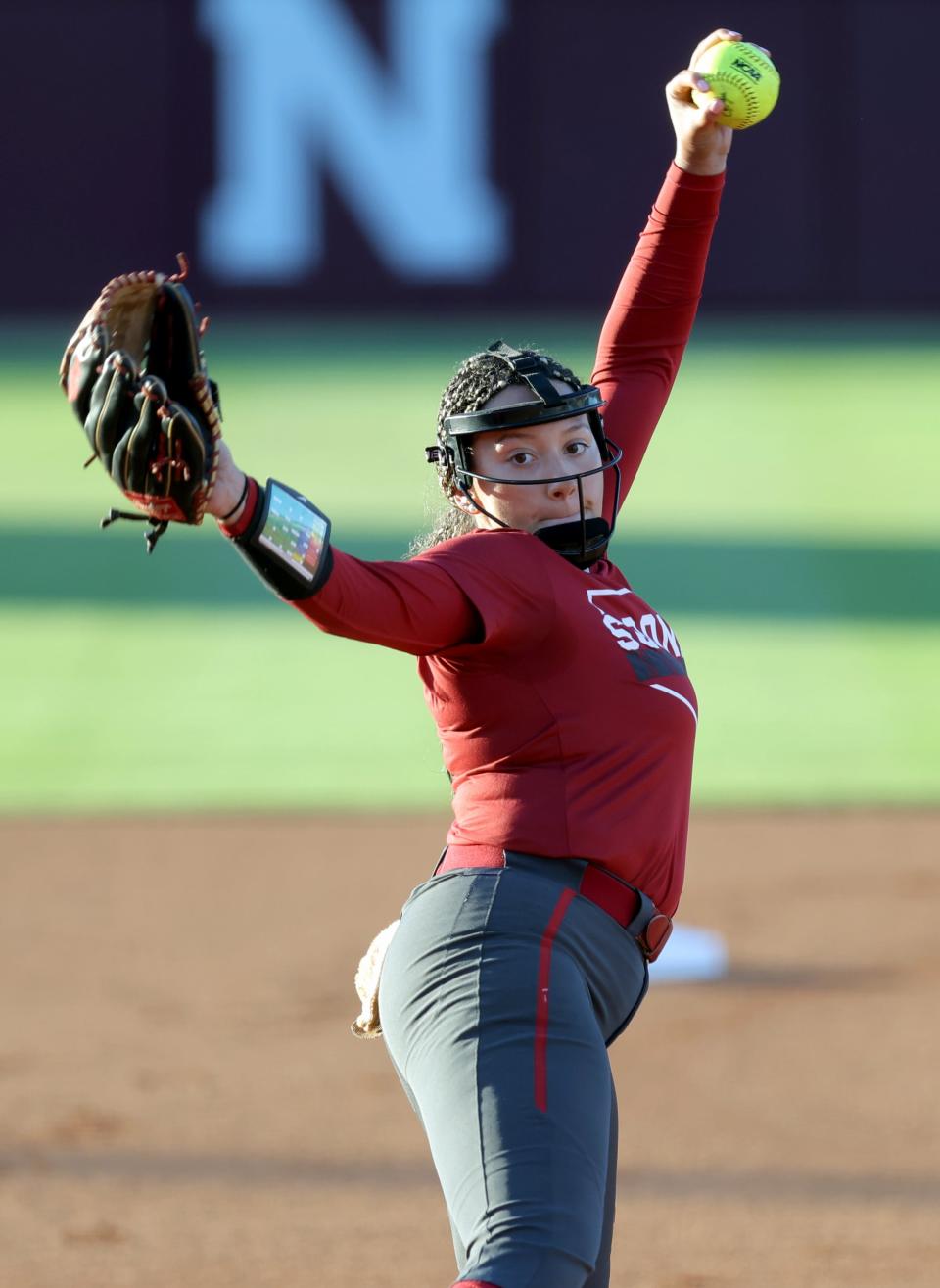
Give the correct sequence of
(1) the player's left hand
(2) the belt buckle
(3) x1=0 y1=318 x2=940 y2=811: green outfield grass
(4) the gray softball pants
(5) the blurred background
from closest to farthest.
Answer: (4) the gray softball pants → (2) the belt buckle → (1) the player's left hand → (3) x1=0 y1=318 x2=940 y2=811: green outfield grass → (5) the blurred background

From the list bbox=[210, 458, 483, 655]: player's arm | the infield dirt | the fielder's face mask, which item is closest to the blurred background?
the infield dirt

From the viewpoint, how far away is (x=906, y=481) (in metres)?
12.0

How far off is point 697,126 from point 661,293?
320mm

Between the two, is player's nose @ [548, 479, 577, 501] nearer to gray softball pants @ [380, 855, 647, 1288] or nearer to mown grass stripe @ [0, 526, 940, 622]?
gray softball pants @ [380, 855, 647, 1288]

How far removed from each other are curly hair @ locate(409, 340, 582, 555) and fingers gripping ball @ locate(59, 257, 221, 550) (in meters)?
0.52

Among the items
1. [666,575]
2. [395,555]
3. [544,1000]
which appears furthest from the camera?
[395,555]

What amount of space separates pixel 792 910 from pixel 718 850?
0.65 meters

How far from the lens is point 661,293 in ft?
11.7

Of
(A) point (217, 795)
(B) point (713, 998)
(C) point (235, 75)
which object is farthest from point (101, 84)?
(B) point (713, 998)

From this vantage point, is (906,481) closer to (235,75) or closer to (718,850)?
(718,850)

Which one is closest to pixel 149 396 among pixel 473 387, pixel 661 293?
pixel 473 387

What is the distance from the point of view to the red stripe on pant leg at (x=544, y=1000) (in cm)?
249

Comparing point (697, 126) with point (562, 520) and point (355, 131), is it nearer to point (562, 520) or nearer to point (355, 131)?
point (562, 520)

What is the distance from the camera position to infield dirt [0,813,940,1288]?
4.29m
